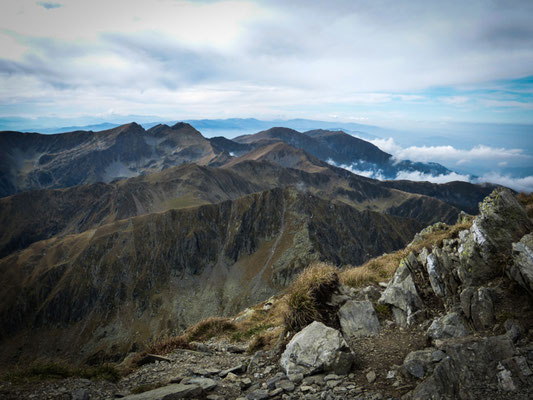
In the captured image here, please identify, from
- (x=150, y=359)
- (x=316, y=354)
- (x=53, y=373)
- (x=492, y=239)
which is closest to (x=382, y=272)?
(x=492, y=239)

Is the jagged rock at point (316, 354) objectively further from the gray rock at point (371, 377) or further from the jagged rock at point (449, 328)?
the jagged rock at point (449, 328)

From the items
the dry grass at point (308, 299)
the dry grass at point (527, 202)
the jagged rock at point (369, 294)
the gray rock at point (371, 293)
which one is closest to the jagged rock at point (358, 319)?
the dry grass at point (308, 299)

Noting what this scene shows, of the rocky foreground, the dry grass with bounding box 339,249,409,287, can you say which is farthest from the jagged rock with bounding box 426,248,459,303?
the dry grass with bounding box 339,249,409,287

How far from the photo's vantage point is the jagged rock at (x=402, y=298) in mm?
10438

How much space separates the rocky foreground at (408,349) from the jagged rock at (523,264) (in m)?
0.03

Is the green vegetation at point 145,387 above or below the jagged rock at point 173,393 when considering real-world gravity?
below

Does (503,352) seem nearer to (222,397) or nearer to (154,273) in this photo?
(222,397)

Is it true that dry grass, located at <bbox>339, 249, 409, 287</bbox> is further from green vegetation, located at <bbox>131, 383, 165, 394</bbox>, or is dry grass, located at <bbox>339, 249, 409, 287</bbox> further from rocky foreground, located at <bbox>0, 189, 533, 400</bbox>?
green vegetation, located at <bbox>131, 383, 165, 394</bbox>

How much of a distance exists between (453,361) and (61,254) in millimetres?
207671

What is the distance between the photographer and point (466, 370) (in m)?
6.20

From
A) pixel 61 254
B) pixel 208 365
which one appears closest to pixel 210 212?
pixel 61 254

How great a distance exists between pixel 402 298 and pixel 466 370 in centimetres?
482

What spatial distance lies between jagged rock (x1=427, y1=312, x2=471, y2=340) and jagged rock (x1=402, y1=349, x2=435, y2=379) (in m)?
1.19

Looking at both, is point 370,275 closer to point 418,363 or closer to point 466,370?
point 418,363
